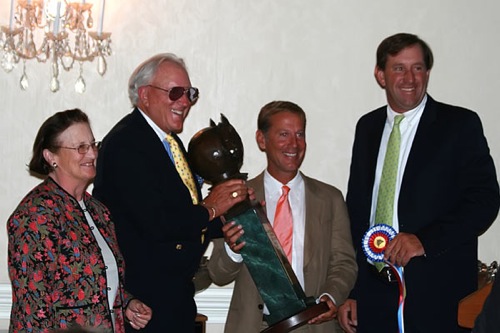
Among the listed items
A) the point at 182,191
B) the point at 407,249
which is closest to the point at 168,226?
the point at 182,191

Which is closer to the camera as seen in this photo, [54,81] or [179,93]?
[179,93]

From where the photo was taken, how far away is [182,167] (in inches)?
154

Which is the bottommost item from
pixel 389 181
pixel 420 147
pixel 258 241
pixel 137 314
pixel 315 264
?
pixel 137 314

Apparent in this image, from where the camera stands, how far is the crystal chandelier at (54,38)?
4.71 meters

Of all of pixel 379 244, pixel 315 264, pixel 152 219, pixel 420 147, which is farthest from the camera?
pixel 315 264

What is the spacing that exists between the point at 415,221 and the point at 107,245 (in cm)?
129

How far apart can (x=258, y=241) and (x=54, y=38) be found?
1.70 metres

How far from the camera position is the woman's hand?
3.70 m

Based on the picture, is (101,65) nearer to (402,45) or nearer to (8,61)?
(8,61)

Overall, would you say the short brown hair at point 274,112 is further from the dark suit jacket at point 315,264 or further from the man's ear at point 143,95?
the man's ear at point 143,95

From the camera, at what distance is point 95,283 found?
3.51 m

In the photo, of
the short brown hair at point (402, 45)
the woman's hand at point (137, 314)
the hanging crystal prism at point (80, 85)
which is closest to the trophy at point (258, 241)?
the woman's hand at point (137, 314)

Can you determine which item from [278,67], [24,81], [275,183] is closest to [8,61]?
[24,81]

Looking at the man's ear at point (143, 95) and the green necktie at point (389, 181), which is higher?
the man's ear at point (143, 95)
